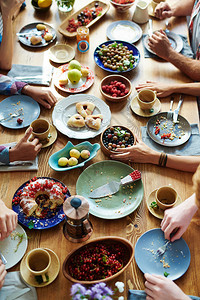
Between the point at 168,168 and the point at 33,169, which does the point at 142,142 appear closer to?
the point at 168,168

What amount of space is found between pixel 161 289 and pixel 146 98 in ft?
4.20

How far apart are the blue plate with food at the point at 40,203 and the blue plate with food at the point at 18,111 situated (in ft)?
1.62

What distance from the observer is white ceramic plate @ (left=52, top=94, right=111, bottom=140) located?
2115 mm

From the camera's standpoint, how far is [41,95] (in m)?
2.26

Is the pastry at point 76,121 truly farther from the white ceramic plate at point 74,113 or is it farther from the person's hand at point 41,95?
the person's hand at point 41,95

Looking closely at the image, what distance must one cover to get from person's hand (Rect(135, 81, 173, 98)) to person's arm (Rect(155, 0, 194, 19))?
83cm

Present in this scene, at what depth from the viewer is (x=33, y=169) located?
1953 mm

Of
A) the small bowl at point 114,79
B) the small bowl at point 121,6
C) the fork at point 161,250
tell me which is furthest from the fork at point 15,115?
the small bowl at point 121,6

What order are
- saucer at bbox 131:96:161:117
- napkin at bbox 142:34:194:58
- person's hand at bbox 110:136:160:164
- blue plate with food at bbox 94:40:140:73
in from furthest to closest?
napkin at bbox 142:34:194:58, blue plate with food at bbox 94:40:140:73, saucer at bbox 131:96:161:117, person's hand at bbox 110:136:160:164

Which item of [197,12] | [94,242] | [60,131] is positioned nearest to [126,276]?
[94,242]

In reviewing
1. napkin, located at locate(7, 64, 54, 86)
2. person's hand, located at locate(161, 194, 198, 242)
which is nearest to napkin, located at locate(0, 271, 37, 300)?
person's hand, located at locate(161, 194, 198, 242)

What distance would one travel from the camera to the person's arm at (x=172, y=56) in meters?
2.46

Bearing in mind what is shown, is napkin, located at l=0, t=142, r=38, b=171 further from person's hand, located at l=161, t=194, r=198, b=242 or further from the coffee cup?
the coffee cup

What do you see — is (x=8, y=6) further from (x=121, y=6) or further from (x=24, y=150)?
(x=24, y=150)
